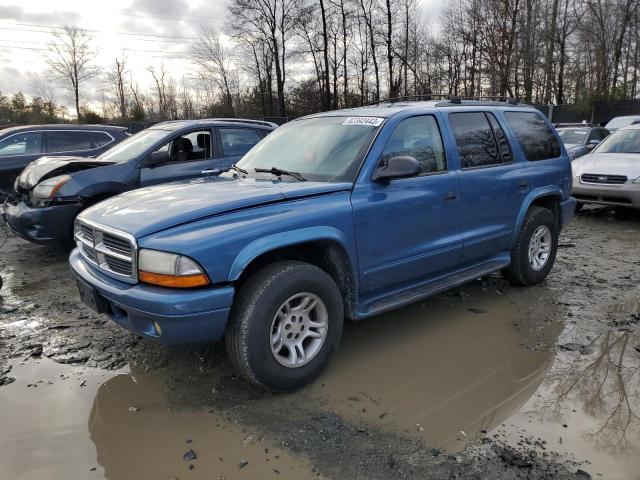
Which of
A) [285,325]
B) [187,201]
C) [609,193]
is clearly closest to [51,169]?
[187,201]

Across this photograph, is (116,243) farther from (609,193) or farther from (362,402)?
(609,193)

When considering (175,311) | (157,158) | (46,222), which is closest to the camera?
(175,311)

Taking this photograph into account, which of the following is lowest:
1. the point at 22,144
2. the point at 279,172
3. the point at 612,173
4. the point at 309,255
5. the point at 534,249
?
the point at 534,249

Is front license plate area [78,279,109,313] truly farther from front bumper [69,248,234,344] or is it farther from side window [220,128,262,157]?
side window [220,128,262,157]

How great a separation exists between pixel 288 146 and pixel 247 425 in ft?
7.53

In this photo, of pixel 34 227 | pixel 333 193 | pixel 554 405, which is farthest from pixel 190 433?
pixel 34 227

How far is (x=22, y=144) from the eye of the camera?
8.62 m

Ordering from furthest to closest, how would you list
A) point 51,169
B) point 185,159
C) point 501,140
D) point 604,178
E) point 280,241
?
point 604,178, point 185,159, point 51,169, point 501,140, point 280,241

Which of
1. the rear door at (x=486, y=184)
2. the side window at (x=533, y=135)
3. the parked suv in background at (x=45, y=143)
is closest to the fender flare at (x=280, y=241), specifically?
the rear door at (x=486, y=184)

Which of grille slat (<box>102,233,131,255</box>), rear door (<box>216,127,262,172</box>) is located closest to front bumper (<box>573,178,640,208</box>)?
rear door (<box>216,127,262,172</box>)

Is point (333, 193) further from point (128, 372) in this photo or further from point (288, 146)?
point (128, 372)

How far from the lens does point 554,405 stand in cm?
305

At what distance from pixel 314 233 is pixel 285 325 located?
0.62 meters

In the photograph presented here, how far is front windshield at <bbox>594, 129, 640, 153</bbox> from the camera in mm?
9125
